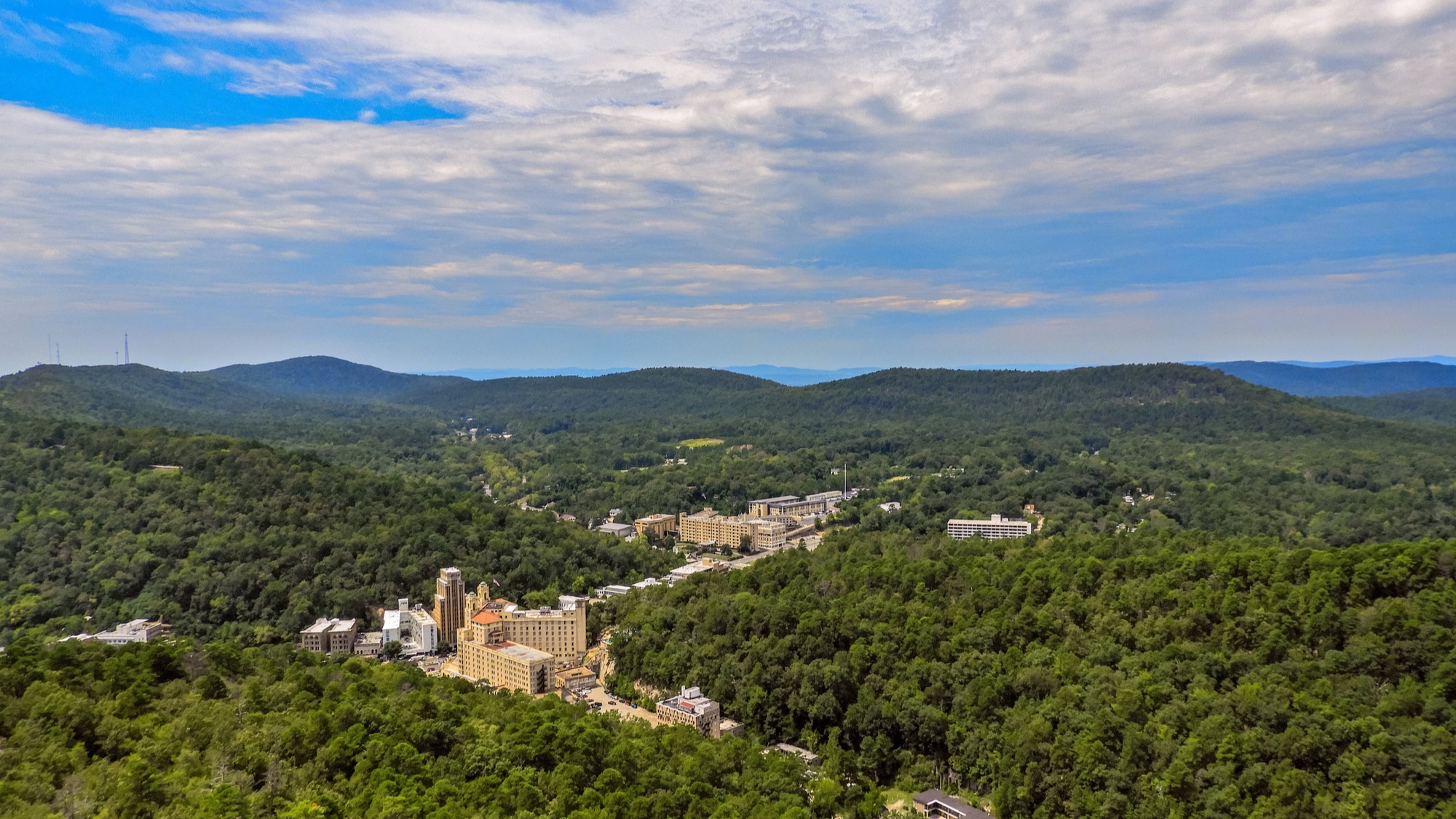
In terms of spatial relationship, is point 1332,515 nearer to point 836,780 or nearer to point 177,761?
point 836,780

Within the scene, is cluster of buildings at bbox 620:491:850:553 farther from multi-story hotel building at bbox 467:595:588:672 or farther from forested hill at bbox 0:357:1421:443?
forested hill at bbox 0:357:1421:443

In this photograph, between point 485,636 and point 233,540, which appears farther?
point 233,540

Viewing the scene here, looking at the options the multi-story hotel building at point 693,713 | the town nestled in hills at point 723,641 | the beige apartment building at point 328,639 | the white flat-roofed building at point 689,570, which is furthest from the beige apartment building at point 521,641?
the white flat-roofed building at point 689,570

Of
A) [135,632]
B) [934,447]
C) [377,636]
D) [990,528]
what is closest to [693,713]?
[377,636]

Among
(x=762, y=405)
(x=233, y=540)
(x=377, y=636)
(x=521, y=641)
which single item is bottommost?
(x=377, y=636)

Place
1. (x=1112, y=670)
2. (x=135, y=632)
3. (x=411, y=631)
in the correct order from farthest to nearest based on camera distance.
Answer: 1. (x=411, y=631)
2. (x=135, y=632)
3. (x=1112, y=670)

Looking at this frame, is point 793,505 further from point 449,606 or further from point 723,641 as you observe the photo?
point 723,641

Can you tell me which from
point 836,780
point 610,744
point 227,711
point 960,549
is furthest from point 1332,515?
point 227,711

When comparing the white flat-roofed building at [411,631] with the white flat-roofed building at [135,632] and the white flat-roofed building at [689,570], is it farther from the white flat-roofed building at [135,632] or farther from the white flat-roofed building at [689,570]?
the white flat-roofed building at [689,570]

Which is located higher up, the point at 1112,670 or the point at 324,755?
the point at 324,755
